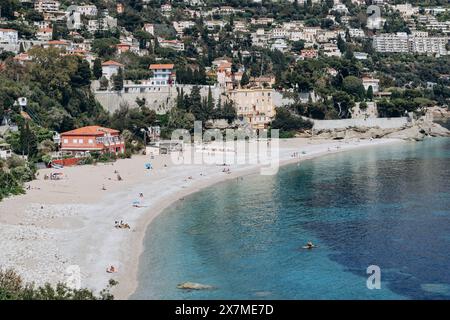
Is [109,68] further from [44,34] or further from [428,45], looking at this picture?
[428,45]

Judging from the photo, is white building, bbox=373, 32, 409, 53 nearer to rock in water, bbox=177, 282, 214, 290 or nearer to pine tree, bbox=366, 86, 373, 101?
pine tree, bbox=366, 86, 373, 101

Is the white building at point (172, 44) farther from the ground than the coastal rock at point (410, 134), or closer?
farther from the ground

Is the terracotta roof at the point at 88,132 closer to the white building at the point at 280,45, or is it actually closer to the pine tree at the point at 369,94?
the pine tree at the point at 369,94

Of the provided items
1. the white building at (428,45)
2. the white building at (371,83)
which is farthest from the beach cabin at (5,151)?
the white building at (428,45)

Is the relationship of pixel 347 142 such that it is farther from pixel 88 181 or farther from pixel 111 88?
pixel 88 181

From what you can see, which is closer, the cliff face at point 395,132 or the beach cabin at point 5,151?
the beach cabin at point 5,151

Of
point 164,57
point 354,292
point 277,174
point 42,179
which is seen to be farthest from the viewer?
point 164,57
